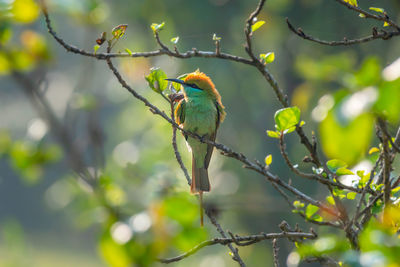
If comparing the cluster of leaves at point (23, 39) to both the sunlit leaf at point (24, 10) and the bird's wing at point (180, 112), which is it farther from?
the bird's wing at point (180, 112)

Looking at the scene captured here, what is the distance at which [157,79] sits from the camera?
130 centimetres

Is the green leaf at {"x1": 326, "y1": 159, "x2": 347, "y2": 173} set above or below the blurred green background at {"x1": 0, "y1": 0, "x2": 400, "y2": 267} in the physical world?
below

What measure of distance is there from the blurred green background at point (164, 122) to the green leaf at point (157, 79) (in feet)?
0.15

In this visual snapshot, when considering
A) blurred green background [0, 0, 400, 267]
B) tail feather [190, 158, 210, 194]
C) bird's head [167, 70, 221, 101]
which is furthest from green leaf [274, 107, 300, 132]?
bird's head [167, 70, 221, 101]

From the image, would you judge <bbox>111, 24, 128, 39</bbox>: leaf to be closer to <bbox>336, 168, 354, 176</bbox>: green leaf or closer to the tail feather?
<bbox>336, 168, 354, 176</bbox>: green leaf

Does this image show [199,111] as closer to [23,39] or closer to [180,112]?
[180,112]

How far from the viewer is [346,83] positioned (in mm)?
570

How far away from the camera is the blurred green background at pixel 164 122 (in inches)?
23.3

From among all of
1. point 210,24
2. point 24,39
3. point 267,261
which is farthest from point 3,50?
point 267,261

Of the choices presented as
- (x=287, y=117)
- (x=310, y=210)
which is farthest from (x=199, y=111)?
(x=287, y=117)

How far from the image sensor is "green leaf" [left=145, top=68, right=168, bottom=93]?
4.23 ft

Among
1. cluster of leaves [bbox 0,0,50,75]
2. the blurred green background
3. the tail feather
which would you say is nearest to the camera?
the blurred green background

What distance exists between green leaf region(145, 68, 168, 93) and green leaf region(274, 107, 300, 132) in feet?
1.27

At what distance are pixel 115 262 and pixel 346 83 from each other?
321 mm
